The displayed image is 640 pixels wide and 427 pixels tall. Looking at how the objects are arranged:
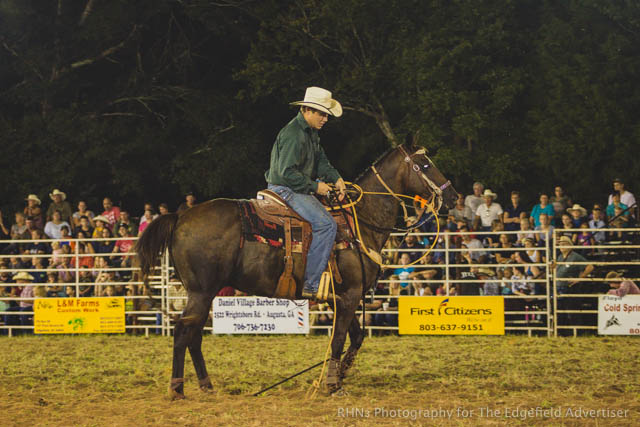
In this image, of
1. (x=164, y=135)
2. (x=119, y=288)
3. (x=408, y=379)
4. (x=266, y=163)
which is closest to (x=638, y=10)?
(x=266, y=163)

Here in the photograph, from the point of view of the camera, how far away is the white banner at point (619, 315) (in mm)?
12125

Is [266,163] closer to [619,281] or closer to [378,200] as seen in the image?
[619,281]

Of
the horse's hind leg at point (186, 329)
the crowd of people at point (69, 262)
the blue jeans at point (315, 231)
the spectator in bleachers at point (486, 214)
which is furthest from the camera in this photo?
the spectator in bleachers at point (486, 214)

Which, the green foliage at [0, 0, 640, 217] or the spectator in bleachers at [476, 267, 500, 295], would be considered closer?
the spectator in bleachers at [476, 267, 500, 295]

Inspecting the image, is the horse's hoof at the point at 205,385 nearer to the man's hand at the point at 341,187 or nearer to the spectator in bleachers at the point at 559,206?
the man's hand at the point at 341,187

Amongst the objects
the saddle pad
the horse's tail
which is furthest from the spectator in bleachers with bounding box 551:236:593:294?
the horse's tail

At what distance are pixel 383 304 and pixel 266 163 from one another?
11.9 metres

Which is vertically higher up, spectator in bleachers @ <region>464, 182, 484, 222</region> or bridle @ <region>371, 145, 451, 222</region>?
spectator in bleachers @ <region>464, 182, 484, 222</region>

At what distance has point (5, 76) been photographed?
2280cm

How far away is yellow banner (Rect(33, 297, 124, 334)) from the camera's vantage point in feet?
46.3

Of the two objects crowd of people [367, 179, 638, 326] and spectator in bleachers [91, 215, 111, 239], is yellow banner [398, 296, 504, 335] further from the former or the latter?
spectator in bleachers [91, 215, 111, 239]

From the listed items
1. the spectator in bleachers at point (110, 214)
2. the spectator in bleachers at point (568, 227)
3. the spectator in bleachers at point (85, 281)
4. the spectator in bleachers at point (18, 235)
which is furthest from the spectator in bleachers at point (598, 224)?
the spectator in bleachers at point (18, 235)

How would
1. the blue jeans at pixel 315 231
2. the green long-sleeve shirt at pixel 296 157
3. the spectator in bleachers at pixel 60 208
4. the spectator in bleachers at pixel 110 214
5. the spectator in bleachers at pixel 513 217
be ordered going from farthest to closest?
the spectator in bleachers at pixel 60 208
the spectator in bleachers at pixel 110 214
the spectator in bleachers at pixel 513 217
the blue jeans at pixel 315 231
the green long-sleeve shirt at pixel 296 157

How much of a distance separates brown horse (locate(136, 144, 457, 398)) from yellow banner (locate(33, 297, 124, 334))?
288 inches
